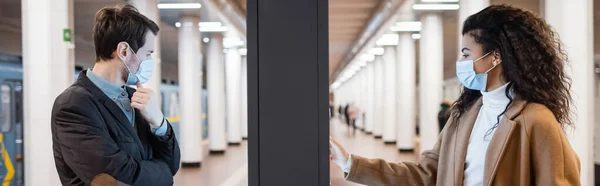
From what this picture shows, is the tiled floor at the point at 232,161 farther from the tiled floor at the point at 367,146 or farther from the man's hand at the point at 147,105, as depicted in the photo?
the man's hand at the point at 147,105

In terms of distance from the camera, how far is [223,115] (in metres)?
10.8

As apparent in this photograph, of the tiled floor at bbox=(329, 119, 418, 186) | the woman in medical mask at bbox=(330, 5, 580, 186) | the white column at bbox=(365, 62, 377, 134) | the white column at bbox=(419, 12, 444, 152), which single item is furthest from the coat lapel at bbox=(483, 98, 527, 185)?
the white column at bbox=(365, 62, 377, 134)

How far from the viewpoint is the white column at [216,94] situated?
32.6ft

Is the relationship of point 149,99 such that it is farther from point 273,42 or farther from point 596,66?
point 596,66

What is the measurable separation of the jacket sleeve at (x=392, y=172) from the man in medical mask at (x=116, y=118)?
0.65 metres

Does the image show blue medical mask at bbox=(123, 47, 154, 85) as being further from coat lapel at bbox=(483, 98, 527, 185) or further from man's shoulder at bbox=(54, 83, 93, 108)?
coat lapel at bbox=(483, 98, 527, 185)

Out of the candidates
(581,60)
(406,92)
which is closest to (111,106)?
(581,60)

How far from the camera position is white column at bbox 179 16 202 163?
795 centimetres

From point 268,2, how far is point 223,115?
9.49m

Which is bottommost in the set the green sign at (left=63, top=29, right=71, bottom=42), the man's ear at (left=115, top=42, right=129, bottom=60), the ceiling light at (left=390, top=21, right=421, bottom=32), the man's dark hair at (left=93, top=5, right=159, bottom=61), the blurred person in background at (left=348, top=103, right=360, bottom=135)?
the blurred person in background at (left=348, top=103, right=360, bottom=135)

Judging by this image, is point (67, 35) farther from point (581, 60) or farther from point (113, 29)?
point (581, 60)

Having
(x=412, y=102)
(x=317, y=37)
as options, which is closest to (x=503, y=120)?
(x=317, y=37)

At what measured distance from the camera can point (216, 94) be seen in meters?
10.9

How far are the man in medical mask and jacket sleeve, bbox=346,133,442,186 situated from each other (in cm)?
65
